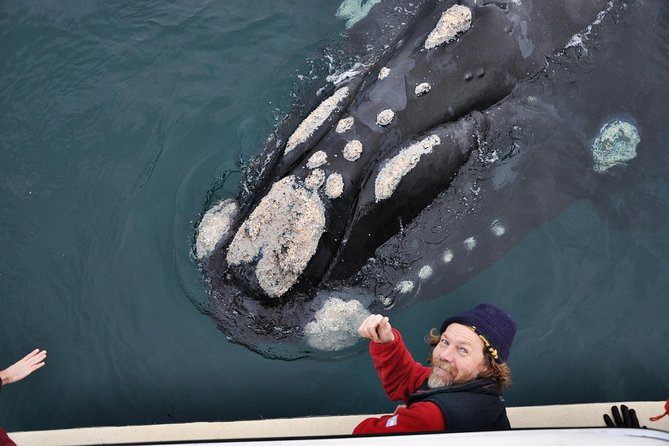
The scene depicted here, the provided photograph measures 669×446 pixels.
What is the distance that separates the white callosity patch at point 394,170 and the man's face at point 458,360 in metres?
1.17

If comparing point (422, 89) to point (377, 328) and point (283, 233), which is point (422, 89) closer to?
point (283, 233)

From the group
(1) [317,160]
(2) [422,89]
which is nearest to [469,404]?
(1) [317,160]

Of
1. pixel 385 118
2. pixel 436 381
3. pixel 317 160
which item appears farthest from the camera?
pixel 385 118

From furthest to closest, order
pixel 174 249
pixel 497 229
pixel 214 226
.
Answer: pixel 174 249
pixel 497 229
pixel 214 226

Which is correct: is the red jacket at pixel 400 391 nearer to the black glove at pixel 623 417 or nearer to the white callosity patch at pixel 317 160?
the white callosity patch at pixel 317 160

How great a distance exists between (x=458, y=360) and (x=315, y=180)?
5.14 feet

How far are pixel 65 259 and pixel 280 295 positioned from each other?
2.15 metres

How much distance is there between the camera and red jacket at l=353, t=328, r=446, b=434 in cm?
427

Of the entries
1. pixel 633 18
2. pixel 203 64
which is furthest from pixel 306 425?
pixel 633 18

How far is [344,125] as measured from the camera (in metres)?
5.21

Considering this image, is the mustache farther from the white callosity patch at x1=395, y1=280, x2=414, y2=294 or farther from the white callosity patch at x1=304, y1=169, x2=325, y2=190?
the white callosity patch at x1=304, y1=169, x2=325, y2=190

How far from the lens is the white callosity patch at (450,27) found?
5410mm

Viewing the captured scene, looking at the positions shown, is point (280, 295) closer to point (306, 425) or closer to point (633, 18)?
point (306, 425)

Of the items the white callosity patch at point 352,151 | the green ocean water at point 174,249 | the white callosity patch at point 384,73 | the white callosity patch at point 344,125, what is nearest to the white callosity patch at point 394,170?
the white callosity patch at point 352,151
